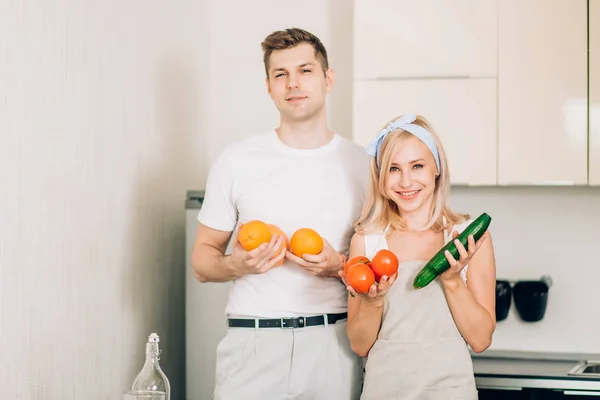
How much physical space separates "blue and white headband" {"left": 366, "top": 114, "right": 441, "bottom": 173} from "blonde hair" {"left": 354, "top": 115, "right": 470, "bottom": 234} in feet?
0.04

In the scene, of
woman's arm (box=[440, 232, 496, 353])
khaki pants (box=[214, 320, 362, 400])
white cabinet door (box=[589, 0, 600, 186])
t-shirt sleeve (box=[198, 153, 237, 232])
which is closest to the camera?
woman's arm (box=[440, 232, 496, 353])

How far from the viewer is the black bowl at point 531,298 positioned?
312cm

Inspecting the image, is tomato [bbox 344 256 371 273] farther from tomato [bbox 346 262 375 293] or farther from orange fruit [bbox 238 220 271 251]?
orange fruit [bbox 238 220 271 251]

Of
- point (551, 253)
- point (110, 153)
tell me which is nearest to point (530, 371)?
point (551, 253)

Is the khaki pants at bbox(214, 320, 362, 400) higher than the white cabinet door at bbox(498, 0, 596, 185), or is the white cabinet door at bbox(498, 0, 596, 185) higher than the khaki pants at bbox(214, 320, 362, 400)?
the white cabinet door at bbox(498, 0, 596, 185)

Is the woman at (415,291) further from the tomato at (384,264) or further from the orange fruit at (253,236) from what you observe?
the orange fruit at (253,236)

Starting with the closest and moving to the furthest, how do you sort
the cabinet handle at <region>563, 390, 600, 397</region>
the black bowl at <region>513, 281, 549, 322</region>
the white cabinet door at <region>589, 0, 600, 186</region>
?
the cabinet handle at <region>563, 390, 600, 397</region>, the white cabinet door at <region>589, 0, 600, 186</region>, the black bowl at <region>513, 281, 549, 322</region>

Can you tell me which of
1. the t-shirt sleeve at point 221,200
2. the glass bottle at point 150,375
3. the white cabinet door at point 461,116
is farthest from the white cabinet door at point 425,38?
the glass bottle at point 150,375

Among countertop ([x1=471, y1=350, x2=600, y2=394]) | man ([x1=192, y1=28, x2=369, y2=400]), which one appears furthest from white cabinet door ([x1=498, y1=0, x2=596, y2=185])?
man ([x1=192, y1=28, x2=369, y2=400])

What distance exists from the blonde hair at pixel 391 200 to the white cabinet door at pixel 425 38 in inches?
38.1

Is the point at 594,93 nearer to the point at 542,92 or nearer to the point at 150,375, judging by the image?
the point at 542,92

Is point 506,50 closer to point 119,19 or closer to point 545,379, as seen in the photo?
point 545,379

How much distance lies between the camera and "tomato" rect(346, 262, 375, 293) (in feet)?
5.76

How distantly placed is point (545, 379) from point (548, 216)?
0.80 metres
